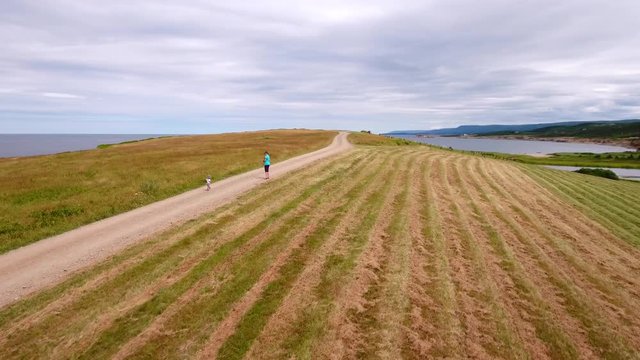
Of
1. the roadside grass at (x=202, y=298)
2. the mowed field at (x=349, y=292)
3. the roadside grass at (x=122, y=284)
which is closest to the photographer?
the roadside grass at (x=202, y=298)

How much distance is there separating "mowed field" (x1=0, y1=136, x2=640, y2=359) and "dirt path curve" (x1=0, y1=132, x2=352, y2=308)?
1.03 meters

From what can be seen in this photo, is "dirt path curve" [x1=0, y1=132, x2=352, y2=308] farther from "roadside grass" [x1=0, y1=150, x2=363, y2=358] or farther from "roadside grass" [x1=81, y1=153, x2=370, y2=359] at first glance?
"roadside grass" [x1=81, y1=153, x2=370, y2=359]

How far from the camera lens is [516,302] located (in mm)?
10625

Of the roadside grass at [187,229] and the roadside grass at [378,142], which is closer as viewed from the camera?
the roadside grass at [187,229]

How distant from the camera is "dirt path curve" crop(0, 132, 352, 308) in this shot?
11.5 m

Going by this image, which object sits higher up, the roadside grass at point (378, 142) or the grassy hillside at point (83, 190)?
the roadside grass at point (378, 142)

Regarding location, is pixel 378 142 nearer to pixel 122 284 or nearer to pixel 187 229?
pixel 187 229

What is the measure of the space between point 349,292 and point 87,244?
1155cm

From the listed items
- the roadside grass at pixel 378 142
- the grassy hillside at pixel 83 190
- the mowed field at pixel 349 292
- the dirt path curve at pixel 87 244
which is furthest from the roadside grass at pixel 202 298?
the roadside grass at pixel 378 142

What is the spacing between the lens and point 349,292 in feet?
34.8

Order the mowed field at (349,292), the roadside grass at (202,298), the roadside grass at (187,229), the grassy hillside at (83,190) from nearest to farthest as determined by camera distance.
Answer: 1. the roadside grass at (202,298)
2. the mowed field at (349,292)
3. the roadside grass at (187,229)
4. the grassy hillside at (83,190)

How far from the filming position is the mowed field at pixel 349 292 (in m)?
8.41

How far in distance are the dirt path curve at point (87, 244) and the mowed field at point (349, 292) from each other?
1.03m

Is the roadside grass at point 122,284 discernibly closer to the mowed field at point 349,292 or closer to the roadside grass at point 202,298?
the mowed field at point 349,292
